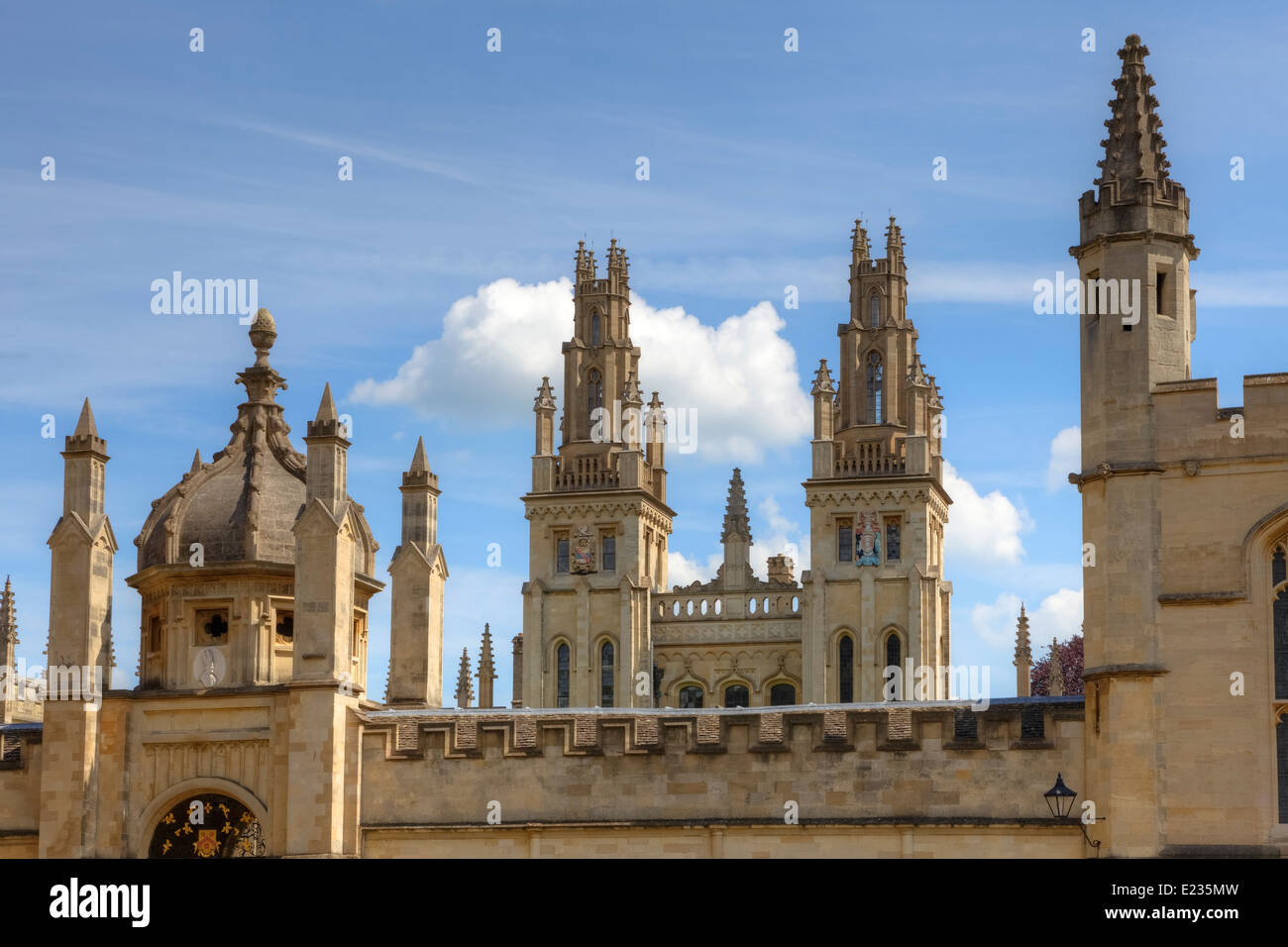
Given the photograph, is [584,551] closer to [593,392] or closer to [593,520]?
[593,520]

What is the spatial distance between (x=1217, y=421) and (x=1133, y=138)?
4.22 metres

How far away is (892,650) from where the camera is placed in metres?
84.1

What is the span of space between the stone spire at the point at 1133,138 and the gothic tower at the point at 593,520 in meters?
56.8

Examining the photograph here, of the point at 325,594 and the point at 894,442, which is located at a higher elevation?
the point at 894,442

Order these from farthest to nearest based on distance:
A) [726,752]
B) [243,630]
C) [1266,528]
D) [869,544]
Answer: [869,544]
[243,630]
[726,752]
[1266,528]

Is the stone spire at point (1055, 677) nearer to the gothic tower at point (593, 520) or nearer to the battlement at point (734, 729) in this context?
the gothic tower at point (593, 520)

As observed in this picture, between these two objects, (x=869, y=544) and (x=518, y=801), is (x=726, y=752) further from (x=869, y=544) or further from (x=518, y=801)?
(x=869, y=544)

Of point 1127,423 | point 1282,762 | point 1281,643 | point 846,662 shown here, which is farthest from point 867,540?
point 1282,762

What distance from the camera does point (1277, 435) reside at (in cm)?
2712

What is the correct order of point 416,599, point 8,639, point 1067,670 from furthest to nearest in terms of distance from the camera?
point 1067,670 < point 8,639 < point 416,599

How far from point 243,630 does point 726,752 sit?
23.8 ft

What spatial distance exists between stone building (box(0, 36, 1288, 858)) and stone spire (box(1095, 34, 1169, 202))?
1.8 inches
